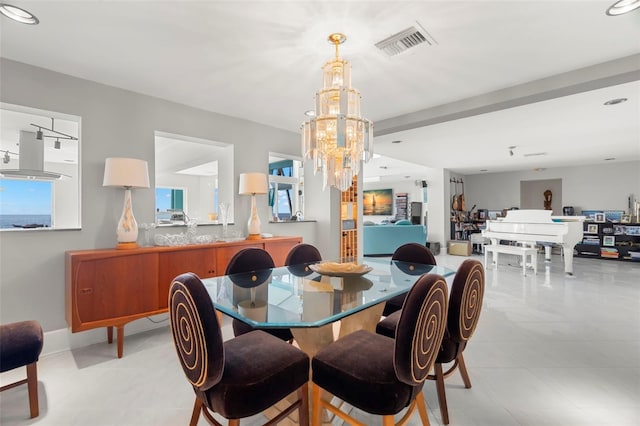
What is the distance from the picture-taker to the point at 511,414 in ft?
5.86

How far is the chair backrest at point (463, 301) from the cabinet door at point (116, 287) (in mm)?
2501

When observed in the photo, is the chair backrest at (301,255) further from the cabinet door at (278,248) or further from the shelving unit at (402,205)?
the shelving unit at (402,205)

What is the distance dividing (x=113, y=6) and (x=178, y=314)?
1850mm

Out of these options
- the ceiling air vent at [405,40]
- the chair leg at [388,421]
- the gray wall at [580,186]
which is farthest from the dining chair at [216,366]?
the gray wall at [580,186]

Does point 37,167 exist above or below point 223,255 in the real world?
above

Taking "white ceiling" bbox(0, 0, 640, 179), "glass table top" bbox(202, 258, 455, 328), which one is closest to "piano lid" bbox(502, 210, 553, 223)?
"white ceiling" bbox(0, 0, 640, 179)

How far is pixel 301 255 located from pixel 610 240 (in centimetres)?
842

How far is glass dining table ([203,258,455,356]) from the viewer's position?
56.4 inches

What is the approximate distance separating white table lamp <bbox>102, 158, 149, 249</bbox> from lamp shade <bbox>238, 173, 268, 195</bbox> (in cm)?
108

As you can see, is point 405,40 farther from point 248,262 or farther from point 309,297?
point 248,262

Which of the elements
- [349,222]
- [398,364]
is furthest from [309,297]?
[349,222]

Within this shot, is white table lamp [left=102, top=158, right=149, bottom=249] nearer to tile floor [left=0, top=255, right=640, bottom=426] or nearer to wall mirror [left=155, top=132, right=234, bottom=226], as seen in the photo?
wall mirror [left=155, top=132, right=234, bottom=226]

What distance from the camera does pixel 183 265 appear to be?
2928mm

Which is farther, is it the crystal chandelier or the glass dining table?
the crystal chandelier
